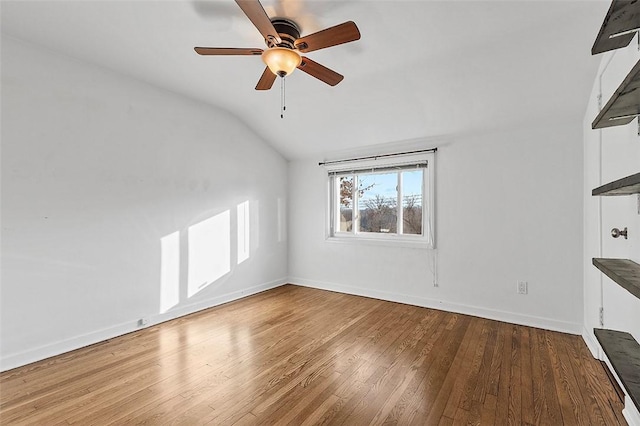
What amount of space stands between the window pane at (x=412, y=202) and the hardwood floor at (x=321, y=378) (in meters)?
1.23

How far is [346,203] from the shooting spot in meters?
4.52

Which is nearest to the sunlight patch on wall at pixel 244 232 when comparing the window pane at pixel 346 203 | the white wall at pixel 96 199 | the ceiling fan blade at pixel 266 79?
the white wall at pixel 96 199

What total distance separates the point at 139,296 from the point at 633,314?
377cm

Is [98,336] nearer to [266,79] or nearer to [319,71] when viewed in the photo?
[266,79]

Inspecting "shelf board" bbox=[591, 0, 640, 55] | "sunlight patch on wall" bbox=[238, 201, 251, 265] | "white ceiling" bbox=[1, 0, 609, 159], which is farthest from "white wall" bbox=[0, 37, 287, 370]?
"shelf board" bbox=[591, 0, 640, 55]

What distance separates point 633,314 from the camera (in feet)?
5.21

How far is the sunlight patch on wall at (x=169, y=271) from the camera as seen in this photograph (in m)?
3.22

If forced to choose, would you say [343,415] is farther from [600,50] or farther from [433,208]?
[433,208]

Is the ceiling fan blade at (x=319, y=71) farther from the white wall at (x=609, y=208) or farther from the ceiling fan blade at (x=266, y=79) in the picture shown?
the white wall at (x=609, y=208)

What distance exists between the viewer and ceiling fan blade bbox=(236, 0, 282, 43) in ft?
5.03

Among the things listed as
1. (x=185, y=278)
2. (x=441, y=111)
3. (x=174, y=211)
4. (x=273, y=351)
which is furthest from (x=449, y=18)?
(x=185, y=278)

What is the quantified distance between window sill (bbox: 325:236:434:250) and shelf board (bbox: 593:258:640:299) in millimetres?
2484

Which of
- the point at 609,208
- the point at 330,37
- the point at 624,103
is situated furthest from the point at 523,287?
the point at 330,37

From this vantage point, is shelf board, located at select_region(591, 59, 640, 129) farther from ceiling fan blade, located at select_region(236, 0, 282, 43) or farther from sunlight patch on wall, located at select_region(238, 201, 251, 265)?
sunlight patch on wall, located at select_region(238, 201, 251, 265)
